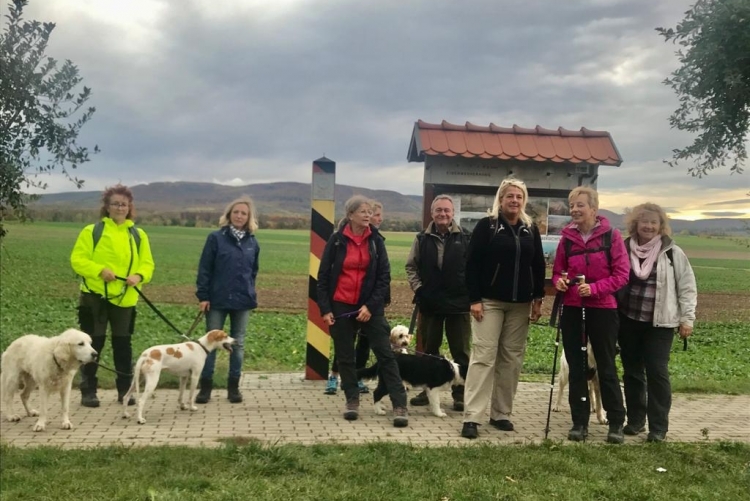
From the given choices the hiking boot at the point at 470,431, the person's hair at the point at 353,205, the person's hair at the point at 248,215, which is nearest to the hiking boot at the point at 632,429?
the hiking boot at the point at 470,431

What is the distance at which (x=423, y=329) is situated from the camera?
685 centimetres

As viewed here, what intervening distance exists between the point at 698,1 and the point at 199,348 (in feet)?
16.7

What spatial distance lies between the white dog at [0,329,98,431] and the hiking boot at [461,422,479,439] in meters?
3.20

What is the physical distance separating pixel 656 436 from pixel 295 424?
3059 millimetres

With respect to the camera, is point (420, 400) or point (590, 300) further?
point (420, 400)

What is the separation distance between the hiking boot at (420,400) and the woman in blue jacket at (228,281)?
5.80 ft

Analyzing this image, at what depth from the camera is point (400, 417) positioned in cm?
589

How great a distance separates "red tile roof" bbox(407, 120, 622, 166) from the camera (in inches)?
320

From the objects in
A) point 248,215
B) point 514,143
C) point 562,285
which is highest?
point 514,143

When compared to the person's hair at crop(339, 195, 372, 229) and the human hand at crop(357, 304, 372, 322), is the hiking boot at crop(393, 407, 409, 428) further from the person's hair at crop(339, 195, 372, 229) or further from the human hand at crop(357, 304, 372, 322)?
the person's hair at crop(339, 195, 372, 229)

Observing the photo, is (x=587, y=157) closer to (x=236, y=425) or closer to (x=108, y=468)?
(x=236, y=425)

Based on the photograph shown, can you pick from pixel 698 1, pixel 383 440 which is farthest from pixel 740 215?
pixel 383 440

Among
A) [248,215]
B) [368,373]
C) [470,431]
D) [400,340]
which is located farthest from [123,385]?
[470,431]

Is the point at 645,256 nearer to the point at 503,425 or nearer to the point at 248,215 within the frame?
the point at 503,425
